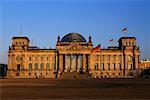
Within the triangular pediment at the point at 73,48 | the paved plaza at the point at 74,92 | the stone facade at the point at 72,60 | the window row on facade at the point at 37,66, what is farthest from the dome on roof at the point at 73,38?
the paved plaza at the point at 74,92

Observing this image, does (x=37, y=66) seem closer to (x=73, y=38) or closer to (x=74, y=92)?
(x=73, y=38)

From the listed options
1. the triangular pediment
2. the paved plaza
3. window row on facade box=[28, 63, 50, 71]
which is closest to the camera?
the paved plaza

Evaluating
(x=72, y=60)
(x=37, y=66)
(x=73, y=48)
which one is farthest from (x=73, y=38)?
(x=37, y=66)

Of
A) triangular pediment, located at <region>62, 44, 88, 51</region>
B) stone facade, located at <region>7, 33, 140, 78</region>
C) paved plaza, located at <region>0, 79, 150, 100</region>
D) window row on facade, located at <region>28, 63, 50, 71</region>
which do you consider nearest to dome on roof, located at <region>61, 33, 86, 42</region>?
stone facade, located at <region>7, 33, 140, 78</region>

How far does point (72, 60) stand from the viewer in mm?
126938

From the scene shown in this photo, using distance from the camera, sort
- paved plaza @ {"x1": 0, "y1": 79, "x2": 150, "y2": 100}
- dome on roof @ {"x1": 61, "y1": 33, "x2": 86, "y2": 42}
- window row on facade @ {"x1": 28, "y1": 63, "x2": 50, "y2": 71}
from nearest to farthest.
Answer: paved plaza @ {"x1": 0, "y1": 79, "x2": 150, "y2": 100}, window row on facade @ {"x1": 28, "y1": 63, "x2": 50, "y2": 71}, dome on roof @ {"x1": 61, "y1": 33, "x2": 86, "y2": 42}

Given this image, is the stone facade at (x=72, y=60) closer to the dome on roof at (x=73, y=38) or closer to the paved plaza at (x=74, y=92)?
the dome on roof at (x=73, y=38)

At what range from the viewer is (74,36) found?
132 m

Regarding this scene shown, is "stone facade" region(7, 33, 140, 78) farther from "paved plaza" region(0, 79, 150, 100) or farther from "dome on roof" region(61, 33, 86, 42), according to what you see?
"paved plaza" region(0, 79, 150, 100)

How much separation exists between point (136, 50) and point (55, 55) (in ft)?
108

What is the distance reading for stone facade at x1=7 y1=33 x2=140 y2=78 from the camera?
411 feet

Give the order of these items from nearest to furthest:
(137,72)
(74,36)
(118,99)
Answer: (118,99), (137,72), (74,36)

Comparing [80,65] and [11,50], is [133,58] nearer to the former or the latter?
[80,65]

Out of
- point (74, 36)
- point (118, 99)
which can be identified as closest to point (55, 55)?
point (74, 36)
